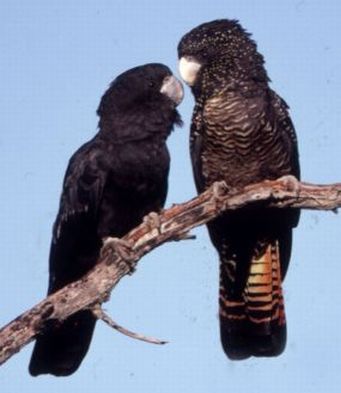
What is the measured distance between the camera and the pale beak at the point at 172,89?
19.6 feet

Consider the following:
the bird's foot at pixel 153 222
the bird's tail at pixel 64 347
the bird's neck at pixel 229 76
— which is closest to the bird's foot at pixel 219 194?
the bird's foot at pixel 153 222

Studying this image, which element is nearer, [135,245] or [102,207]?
[135,245]

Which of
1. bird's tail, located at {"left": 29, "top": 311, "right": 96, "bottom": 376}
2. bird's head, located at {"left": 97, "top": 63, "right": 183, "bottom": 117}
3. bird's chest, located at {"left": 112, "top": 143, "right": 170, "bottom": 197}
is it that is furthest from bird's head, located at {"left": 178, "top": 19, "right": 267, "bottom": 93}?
bird's tail, located at {"left": 29, "top": 311, "right": 96, "bottom": 376}

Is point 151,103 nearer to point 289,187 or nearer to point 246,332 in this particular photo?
point 289,187

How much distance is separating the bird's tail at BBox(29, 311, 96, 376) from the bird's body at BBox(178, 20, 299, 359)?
3.38 feet

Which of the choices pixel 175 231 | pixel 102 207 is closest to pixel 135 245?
pixel 175 231

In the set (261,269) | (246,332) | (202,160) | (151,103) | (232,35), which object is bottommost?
(246,332)

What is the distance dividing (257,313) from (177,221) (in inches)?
52.8

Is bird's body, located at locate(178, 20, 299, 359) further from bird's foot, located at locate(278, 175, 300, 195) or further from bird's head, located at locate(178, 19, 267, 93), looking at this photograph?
bird's foot, located at locate(278, 175, 300, 195)

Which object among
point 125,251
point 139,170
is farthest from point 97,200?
point 125,251

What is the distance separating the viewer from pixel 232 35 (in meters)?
6.02

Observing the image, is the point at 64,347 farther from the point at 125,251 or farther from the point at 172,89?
the point at 172,89

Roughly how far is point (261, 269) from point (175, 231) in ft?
4.34

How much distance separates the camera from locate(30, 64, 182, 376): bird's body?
564 cm
